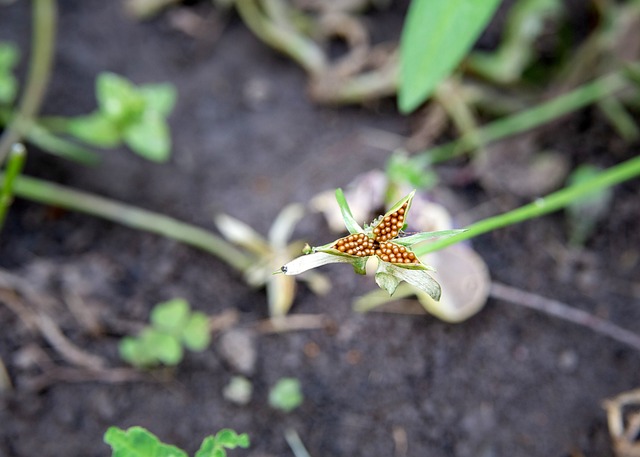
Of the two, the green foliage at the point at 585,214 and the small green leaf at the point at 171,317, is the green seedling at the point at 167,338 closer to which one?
the small green leaf at the point at 171,317

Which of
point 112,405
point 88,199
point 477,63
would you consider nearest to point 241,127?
point 88,199

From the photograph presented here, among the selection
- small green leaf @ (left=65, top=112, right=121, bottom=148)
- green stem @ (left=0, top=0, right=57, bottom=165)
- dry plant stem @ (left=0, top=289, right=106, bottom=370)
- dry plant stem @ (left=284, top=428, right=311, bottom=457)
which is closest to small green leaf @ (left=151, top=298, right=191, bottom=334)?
dry plant stem @ (left=0, top=289, right=106, bottom=370)

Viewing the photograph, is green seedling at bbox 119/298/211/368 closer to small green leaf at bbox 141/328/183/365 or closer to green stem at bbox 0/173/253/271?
small green leaf at bbox 141/328/183/365

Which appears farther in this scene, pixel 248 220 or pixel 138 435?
pixel 248 220

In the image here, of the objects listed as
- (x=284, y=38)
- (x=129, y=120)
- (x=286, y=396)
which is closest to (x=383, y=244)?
(x=286, y=396)

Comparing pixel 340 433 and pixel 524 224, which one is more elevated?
pixel 524 224

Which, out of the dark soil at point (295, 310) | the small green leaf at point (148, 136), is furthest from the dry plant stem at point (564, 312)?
the small green leaf at point (148, 136)

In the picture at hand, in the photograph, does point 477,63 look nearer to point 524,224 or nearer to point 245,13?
point 524,224
